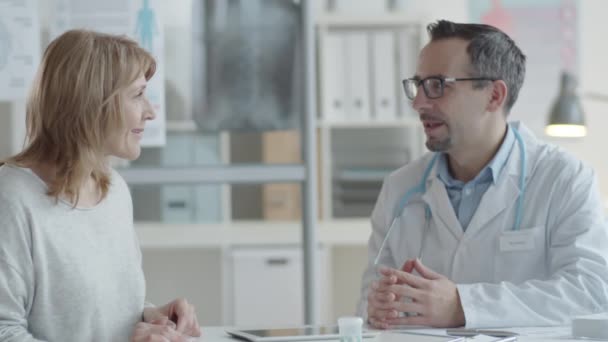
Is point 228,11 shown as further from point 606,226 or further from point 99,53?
point 606,226

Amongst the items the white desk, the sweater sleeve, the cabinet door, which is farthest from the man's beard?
the cabinet door

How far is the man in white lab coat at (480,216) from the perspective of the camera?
1.80 metres

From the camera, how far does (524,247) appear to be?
1.97 metres

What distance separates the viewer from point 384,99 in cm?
416

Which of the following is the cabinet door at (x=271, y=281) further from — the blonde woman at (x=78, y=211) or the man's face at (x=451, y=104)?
the blonde woman at (x=78, y=211)

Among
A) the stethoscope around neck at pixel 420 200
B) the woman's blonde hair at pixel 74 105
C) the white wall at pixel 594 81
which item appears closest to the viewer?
the woman's blonde hair at pixel 74 105

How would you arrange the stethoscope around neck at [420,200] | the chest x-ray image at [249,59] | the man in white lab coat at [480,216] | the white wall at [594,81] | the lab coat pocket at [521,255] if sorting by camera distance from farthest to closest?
the white wall at [594,81] → the chest x-ray image at [249,59] → the stethoscope around neck at [420,200] → the lab coat pocket at [521,255] → the man in white lab coat at [480,216]

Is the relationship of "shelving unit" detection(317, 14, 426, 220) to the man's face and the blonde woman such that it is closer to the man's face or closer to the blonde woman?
the man's face

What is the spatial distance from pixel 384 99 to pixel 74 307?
2.74m

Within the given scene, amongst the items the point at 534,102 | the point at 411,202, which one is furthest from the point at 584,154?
the point at 411,202

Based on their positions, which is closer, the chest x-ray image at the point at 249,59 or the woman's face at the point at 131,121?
the woman's face at the point at 131,121

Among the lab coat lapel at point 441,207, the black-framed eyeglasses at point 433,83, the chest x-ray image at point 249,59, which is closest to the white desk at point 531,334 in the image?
the lab coat lapel at point 441,207

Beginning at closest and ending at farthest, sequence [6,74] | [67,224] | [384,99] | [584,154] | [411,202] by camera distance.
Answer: [67,224], [411,202], [6,74], [384,99], [584,154]

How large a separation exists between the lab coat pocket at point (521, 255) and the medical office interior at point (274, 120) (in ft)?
2.47
